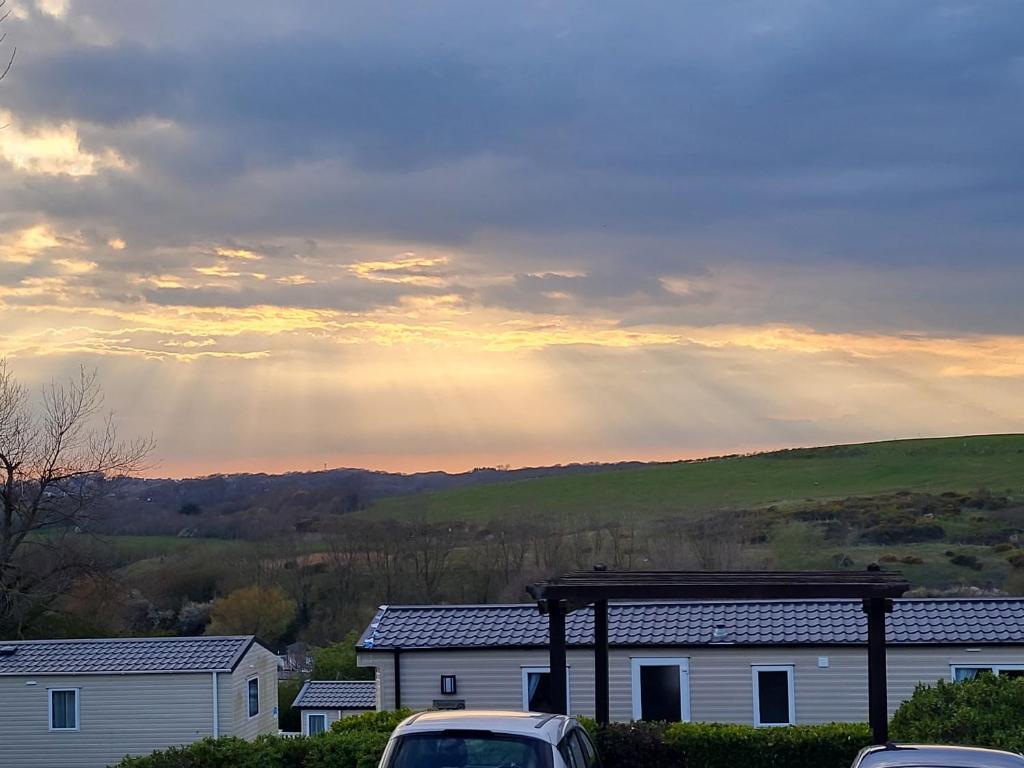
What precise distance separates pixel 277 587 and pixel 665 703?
46427 mm

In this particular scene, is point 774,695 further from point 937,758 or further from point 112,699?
point 112,699

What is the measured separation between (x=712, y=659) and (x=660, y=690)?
1.14 metres

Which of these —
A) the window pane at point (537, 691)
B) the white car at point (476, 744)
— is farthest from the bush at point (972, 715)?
the window pane at point (537, 691)

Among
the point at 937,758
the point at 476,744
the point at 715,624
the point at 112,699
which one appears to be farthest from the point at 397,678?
the point at 937,758

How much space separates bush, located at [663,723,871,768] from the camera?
15148 millimetres

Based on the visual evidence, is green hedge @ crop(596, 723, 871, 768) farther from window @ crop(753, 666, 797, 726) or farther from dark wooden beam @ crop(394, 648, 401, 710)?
dark wooden beam @ crop(394, 648, 401, 710)

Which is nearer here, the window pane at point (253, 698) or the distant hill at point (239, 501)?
the window pane at point (253, 698)

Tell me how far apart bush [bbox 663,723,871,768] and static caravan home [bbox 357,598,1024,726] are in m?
6.73

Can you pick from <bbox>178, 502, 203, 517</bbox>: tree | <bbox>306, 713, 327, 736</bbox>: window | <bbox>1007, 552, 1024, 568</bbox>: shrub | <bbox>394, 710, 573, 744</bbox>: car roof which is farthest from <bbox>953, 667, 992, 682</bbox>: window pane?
<bbox>178, 502, 203, 517</bbox>: tree

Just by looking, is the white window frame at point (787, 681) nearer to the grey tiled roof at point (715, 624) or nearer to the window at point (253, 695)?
the grey tiled roof at point (715, 624)

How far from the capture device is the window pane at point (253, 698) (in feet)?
113

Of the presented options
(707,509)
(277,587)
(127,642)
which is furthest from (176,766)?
(707,509)

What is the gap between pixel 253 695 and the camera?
34.7m

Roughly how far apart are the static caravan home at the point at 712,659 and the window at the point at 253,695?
12446mm
